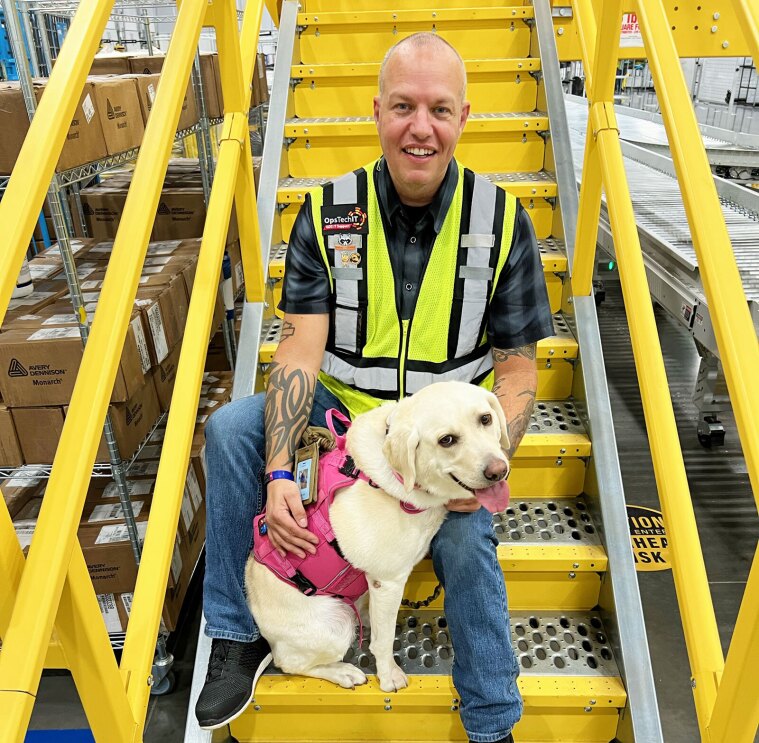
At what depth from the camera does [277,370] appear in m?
1.73

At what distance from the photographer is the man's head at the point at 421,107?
1.56 m

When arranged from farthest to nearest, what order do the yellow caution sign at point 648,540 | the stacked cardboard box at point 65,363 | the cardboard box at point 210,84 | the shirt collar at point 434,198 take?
the cardboard box at point 210,84
the yellow caution sign at point 648,540
the stacked cardboard box at point 65,363
the shirt collar at point 434,198

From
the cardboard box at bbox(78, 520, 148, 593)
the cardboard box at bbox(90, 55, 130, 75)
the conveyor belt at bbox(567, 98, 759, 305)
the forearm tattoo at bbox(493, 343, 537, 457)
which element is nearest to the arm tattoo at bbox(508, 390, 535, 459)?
the forearm tattoo at bbox(493, 343, 537, 457)

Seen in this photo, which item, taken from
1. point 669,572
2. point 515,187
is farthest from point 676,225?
point 669,572

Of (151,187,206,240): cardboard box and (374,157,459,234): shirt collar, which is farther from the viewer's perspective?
(151,187,206,240): cardboard box

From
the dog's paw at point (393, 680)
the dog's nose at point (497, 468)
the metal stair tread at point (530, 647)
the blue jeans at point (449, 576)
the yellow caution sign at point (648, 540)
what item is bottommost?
the yellow caution sign at point (648, 540)

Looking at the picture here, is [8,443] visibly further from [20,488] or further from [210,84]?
[210,84]

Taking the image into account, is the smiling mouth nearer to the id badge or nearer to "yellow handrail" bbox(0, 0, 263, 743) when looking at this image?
"yellow handrail" bbox(0, 0, 263, 743)

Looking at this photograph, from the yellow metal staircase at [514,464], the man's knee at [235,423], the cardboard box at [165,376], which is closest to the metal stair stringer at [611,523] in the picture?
the yellow metal staircase at [514,464]

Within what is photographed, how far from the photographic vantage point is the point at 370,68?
2.80 metres

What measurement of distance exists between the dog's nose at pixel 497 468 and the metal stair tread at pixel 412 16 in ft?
8.41

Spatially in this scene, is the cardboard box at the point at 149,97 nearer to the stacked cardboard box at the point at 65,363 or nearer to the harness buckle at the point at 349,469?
the stacked cardboard box at the point at 65,363

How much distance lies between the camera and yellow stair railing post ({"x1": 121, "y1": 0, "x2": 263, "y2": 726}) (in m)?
1.29

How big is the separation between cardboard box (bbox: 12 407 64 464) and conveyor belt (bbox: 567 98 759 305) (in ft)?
8.18
